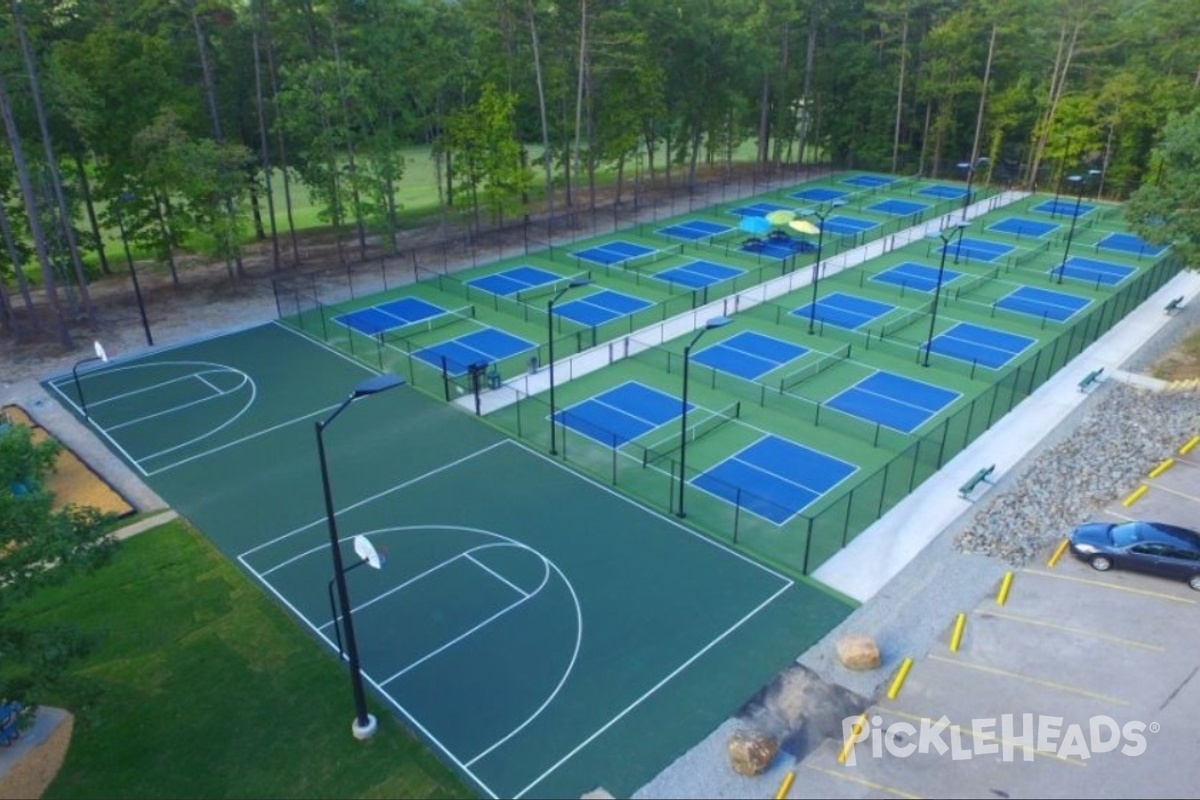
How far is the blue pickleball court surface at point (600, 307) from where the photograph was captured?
121ft

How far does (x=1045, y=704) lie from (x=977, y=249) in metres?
36.4

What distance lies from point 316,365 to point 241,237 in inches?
395

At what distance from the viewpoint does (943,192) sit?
6053 cm

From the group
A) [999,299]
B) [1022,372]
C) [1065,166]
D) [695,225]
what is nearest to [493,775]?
[1022,372]

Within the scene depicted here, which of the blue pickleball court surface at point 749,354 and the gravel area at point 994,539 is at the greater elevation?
the blue pickleball court surface at point 749,354

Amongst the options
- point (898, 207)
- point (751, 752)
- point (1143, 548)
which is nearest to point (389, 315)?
point (751, 752)

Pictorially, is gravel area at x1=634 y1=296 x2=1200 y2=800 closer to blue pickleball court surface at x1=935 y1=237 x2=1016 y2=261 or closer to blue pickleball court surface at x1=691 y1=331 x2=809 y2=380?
blue pickleball court surface at x1=691 y1=331 x2=809 y2=380

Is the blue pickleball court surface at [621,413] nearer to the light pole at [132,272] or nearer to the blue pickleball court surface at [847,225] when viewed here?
the light pole at [132,272]

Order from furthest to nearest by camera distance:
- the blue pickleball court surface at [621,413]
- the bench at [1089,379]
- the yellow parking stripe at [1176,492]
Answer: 1. the bench at [1089,379]
2. the blue pickleball court surface at [621,413]
3. the yellow parking stripe at [1176,492]

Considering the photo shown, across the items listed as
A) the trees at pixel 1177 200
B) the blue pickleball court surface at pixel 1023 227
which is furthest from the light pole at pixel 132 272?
the blue pickleball court surface at pixel 1023 227

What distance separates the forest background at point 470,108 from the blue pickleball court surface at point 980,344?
75.5ft

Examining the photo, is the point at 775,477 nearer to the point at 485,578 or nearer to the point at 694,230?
the point at 485,578

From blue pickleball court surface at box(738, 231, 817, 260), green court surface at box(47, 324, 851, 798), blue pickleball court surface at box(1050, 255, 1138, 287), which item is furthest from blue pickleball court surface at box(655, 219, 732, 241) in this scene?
green court surface at box(47, 324, 851, 798)

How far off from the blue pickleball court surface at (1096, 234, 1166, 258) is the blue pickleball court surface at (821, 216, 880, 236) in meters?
12.7
